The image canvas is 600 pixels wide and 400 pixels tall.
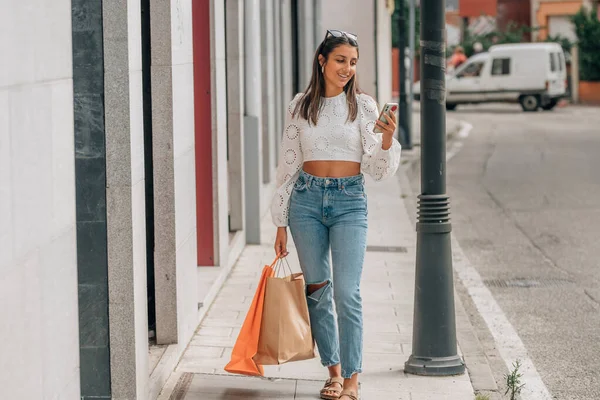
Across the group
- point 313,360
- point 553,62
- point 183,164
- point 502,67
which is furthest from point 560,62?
point 183,164

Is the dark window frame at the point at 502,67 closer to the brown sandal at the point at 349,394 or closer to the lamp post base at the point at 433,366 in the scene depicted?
the lamp post base at the point at 433,366

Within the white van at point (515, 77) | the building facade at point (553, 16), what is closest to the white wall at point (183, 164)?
the white van at point (515, 77)

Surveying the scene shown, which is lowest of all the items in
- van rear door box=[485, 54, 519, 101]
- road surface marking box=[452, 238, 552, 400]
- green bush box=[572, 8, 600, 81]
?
road surface marking box=[452, 238, 552, 400]

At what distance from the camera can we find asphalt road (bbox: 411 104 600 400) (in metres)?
7.63

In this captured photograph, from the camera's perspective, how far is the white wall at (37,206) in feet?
12.5

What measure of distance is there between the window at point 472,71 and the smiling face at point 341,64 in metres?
32.9

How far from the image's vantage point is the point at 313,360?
693 cm

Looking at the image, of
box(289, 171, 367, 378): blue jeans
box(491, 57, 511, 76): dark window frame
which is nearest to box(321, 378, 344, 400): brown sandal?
box(289, 171, 367, 378): blue jeans

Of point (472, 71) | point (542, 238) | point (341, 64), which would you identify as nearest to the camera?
point (341, 64)

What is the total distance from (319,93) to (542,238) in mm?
7019

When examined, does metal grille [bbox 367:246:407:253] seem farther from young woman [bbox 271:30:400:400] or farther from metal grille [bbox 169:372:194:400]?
young woman [bbox 271:30:400:400]

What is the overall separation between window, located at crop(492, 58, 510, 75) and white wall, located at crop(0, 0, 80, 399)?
33.3m

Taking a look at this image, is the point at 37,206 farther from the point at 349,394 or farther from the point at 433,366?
the point at 433,366

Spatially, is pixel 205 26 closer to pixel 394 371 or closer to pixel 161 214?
pixel 161 214
